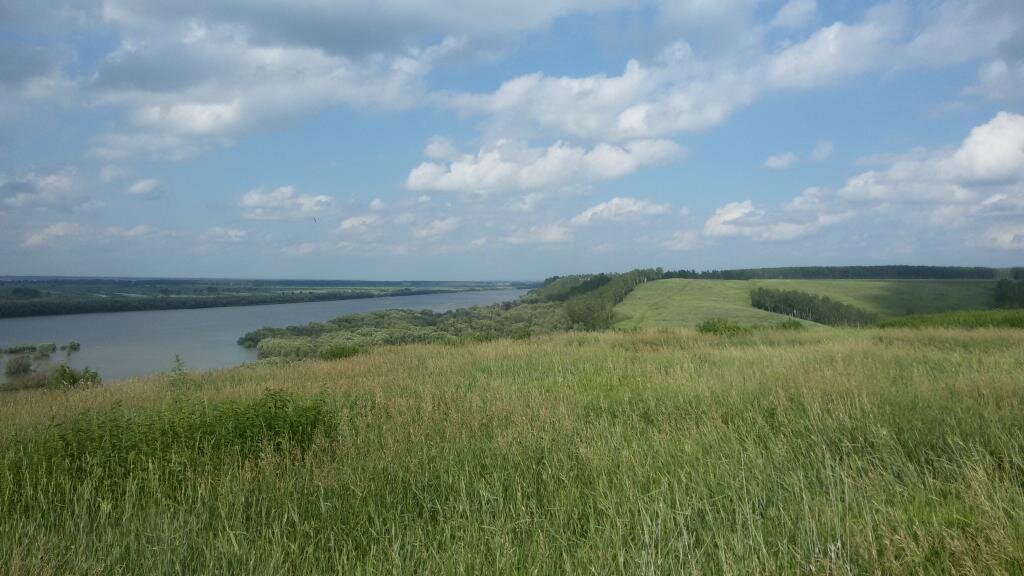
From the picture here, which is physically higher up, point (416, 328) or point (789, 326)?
point (789, 326)

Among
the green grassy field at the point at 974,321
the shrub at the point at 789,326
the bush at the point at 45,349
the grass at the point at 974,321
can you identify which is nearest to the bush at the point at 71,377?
the bush at the point at 45,349

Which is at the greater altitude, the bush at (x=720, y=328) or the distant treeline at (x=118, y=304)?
the distant treeline at (x=118, y=304)

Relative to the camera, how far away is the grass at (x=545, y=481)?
3.07 meters

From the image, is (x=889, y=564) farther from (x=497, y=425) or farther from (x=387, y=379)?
(x=387, y=379)

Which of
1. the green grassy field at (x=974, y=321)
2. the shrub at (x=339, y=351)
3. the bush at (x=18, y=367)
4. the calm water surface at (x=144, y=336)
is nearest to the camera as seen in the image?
the bush at (x=18, y=367)

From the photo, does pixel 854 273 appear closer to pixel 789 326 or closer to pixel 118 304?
pixel 789 326

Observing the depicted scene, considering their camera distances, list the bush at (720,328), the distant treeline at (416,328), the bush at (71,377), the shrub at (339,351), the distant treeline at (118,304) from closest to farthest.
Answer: the bush at (71,377), the shrub at (339,351), the bush at (720,328), the distant treeline at (416,328), the distant treeline at (118,304)

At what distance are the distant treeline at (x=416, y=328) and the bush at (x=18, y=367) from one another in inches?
264

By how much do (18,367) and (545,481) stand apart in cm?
1784

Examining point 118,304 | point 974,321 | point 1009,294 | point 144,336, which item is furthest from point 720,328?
point 1009,294

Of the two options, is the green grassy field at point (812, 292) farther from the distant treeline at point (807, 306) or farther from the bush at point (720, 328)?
the bush at point (720, 328)

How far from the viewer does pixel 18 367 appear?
49.5ft

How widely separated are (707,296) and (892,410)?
55.9 meters

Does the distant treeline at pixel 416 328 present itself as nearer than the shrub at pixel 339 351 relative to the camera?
No
